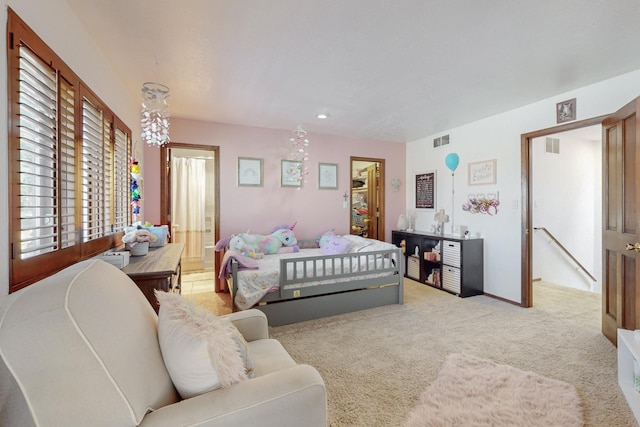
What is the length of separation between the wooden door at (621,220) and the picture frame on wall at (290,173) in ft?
11.3

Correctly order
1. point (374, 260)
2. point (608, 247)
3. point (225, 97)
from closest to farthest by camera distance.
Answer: point (608, 247)
point (225, 97)
point (374, 260)

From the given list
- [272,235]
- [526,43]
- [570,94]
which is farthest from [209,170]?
[570,94]

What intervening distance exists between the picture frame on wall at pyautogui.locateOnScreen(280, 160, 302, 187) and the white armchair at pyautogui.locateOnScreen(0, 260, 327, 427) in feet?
11.2

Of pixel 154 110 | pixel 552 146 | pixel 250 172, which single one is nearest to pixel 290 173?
pixel 250 172

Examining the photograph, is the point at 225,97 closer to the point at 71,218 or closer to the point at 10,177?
the point at 71,218

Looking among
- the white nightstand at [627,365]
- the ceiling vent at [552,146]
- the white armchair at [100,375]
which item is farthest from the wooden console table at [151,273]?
the ceiling vent at [552,146]

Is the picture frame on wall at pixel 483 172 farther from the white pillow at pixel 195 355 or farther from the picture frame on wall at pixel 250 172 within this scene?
the white pillow at pixel 195 355

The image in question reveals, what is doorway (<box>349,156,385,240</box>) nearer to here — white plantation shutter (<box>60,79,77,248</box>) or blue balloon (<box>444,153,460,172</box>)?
blue balloon (<box>444,153,460,172</box>)

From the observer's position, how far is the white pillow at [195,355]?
0.94 metres

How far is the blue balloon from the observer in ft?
13.6

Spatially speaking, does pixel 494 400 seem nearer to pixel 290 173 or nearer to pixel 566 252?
pixel 290 173

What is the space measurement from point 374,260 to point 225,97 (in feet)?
8.07

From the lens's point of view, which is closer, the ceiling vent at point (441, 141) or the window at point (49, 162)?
the window at point (49, 162)

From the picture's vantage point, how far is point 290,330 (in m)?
2.76
